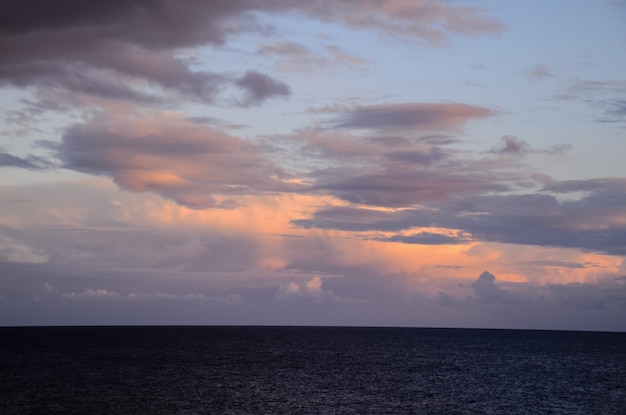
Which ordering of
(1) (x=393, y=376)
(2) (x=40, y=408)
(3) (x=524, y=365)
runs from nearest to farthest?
(2) (x=40, y=408)
(1) (x=393, y=376)
(3) (x=524, y=365)

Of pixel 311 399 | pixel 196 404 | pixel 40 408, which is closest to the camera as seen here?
pixel 40 408

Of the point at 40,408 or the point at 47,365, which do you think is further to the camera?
the point at 47,365

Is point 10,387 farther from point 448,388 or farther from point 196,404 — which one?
point 448,388

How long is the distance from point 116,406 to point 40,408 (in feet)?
22.6

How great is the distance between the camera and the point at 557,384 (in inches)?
3834

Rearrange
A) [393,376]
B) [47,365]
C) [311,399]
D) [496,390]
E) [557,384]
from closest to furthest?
[311,399] → [496,390] → [557,384] → [393,376] → [47,365]

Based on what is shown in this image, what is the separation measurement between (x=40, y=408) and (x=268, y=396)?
2381 centimetres

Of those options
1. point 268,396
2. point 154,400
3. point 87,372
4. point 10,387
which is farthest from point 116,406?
point 87,372

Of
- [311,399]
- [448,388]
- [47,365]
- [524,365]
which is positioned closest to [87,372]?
[47,365]

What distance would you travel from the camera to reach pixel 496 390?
8794cm

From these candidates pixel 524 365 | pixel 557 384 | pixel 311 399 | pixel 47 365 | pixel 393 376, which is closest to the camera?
pixel 311 399

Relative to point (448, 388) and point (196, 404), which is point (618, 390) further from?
point (196, 404)

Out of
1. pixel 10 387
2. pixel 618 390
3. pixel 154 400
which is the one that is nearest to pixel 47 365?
pixel 10 387

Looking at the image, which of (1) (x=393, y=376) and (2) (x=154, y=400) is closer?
(2) (x=154, y=400)
